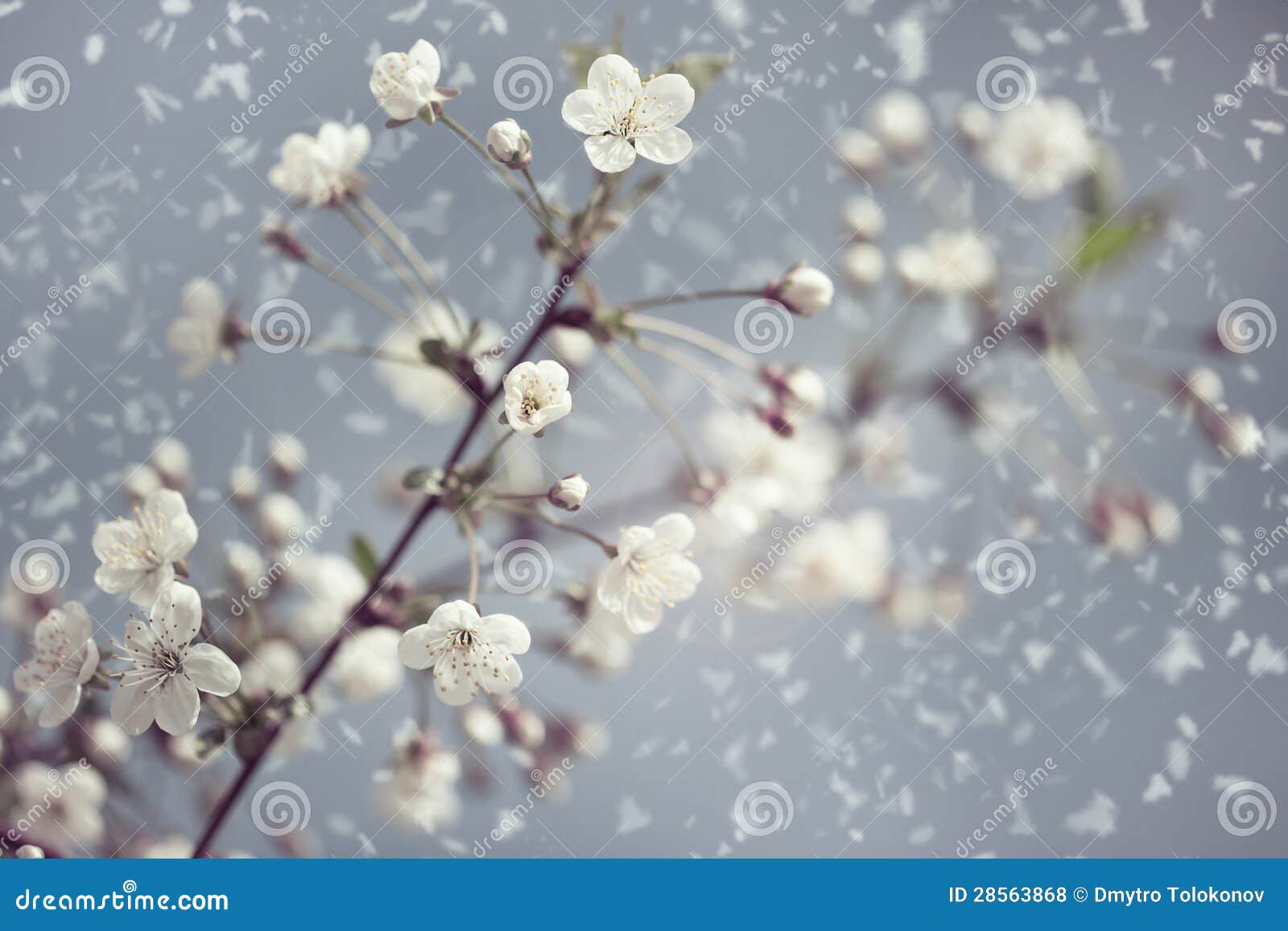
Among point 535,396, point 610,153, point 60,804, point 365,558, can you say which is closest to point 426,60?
point 610,153

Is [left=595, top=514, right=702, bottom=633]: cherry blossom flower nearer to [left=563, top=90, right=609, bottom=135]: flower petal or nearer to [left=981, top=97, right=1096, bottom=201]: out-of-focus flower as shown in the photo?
[left=563, top=90, right=609, bottom=135]: flower petal

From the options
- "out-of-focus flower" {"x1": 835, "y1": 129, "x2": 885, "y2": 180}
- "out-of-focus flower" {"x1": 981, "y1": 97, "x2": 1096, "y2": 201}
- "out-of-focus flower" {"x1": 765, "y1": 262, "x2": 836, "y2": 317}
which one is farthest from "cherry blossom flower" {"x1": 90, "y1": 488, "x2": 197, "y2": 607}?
Result: "out-of-focus flower" {"x1": 981, "y1": 97, "x2": 1096, "y2": 201}

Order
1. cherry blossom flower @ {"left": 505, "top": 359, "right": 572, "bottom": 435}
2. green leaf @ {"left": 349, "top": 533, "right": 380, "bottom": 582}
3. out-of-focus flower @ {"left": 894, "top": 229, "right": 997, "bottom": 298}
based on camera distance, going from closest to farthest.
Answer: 1. cherry blossom flower @ {"left": 505, "top": 359, "right": 572, "bottom": 435}
2. green leaf @ {"left": 349, "top": 533, "right": 380, "bottom": 582}
3. out-of-focus flower @ {"left": 894, "top": 229, "right": 997, "bottom": 298}

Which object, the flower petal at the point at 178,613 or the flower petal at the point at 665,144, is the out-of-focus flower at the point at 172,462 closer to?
the flower petal at the point at 178,613

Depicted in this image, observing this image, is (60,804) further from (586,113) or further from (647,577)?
(586,113)

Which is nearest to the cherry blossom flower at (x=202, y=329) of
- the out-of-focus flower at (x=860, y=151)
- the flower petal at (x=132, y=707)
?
the flower petal at (x=132, y=707)

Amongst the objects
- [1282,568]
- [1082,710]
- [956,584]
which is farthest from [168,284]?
[1282,568]
